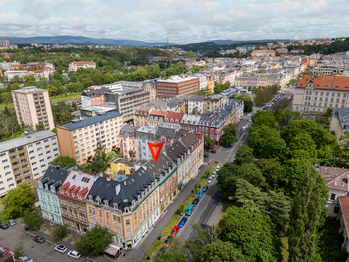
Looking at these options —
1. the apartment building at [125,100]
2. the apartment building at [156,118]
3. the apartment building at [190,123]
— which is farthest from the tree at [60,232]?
the apartment building at [125,100]

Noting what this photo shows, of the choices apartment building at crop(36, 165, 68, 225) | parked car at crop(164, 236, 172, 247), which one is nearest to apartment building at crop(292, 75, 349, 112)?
parked car at crop(164, 236, 172, 247)

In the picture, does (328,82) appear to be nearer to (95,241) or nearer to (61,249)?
(95,241)

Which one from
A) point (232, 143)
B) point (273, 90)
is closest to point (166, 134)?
point (232, 143)

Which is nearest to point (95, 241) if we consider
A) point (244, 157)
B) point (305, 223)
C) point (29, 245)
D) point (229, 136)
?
point (29, 245)

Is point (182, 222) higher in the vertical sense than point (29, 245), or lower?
higher

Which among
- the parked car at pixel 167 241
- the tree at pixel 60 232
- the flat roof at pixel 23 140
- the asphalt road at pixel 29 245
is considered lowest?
the asphalt road at pixel 29 245

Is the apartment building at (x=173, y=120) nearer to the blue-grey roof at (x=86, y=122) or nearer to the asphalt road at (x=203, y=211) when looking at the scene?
the blue-grey roof at (x=86, y=122)
